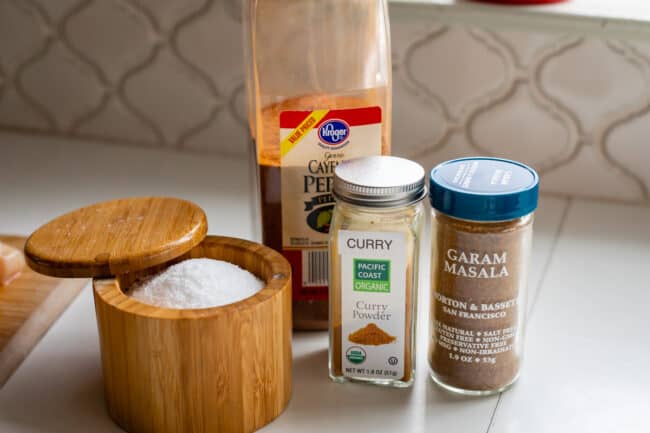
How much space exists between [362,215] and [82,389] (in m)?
0.28

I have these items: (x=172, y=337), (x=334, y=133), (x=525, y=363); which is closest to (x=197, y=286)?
(x=172, y=337)

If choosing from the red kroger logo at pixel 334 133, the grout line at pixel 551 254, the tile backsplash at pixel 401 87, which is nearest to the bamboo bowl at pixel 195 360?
the red kroger logo at pixel 334 133

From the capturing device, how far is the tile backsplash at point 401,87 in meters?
1.06

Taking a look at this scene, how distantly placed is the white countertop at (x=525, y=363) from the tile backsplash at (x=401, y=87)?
8 centimetres

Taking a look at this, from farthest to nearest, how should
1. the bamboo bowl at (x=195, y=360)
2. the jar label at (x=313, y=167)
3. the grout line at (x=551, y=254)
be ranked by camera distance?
1. the grout line at (x=551, y=254)
2. the jar label at (x=313, y=167)
3. the bamboo bowl at (x=195, y=360)

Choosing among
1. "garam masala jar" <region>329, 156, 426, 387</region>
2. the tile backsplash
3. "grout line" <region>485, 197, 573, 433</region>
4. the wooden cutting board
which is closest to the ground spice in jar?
"garam masala jar" <region>329, 156, 426, 387</region>

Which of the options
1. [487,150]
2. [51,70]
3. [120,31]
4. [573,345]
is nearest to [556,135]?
[487,150]

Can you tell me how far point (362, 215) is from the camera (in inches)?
28.5

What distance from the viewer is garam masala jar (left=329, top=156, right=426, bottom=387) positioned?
2.32 feet

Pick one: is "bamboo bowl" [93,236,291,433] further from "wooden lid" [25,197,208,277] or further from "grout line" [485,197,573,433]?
"grout line" [485,197,573,433]

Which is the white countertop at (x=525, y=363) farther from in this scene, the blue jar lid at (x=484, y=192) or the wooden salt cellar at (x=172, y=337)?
the blue jar lid at (x=484, y=192)

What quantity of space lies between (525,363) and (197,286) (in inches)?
11.9

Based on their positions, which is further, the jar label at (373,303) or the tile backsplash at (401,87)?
the tile backsplash at (401,87)

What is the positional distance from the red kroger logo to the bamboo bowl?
0.12 m
